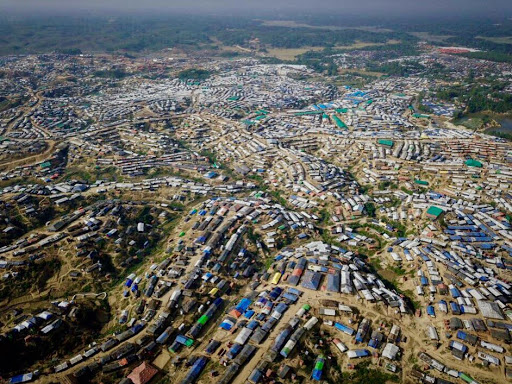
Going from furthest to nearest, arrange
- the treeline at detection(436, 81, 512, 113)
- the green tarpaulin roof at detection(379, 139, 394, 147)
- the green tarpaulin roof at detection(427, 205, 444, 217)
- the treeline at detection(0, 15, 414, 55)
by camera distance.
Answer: the treeline at detection(0, 15, 414, 55)
the treeline at detection(436, 81, 512, 113)
the green tarpaulin roof at detection(379, 139, 394, 147)
the green tarpaulin roof at detection(427, 205, 444, 217)

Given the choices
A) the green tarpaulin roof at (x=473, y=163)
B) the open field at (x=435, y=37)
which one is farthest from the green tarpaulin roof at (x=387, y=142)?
the open field at (x=435, y=37)

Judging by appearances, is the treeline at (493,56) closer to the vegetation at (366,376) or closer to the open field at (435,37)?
the open field at (435,37)

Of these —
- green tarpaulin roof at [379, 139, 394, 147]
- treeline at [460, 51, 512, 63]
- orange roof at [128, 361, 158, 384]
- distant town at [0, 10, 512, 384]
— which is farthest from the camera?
treeline at [460, 51, 512, 63]

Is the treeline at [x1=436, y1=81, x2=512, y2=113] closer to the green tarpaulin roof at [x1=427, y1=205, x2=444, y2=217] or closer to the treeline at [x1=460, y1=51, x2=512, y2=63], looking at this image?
the treeline at [x1=460, y1=51, x2=512, y2=63]

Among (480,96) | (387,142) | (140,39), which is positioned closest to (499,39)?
(480,96)

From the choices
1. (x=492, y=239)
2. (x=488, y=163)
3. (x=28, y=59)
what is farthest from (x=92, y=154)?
(x=28, y=59)

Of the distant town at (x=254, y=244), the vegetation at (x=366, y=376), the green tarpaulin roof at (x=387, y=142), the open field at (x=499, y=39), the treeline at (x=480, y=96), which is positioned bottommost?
the vegetation at (x=366, y=376)

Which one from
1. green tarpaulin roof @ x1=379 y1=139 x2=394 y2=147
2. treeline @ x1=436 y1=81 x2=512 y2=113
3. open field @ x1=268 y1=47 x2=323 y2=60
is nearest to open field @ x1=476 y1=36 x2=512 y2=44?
open field @ x1=268 y1=47 x2=323 y2=60

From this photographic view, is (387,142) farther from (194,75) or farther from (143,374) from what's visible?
(194,75)

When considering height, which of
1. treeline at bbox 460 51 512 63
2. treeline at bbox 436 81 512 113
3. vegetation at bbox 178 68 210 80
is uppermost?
Answer: treeline at bbox 460 51 512 63

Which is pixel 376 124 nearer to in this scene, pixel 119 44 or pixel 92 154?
pixel 92 154
